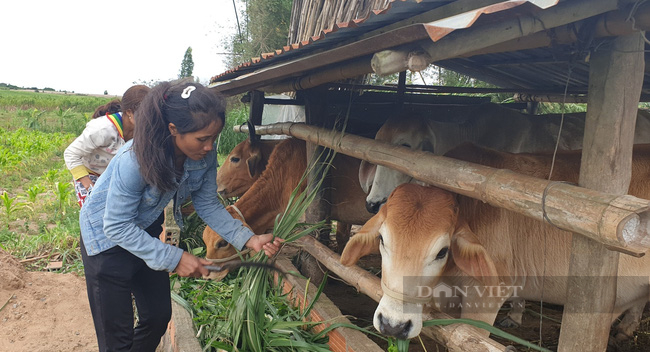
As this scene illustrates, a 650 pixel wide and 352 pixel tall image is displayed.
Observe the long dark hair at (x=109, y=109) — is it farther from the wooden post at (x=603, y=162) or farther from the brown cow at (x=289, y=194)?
the wooden post at (x=603, y=162)

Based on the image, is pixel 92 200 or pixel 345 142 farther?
pixel 345 142

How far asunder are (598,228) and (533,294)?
1.48 meters

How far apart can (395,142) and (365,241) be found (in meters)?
1.36

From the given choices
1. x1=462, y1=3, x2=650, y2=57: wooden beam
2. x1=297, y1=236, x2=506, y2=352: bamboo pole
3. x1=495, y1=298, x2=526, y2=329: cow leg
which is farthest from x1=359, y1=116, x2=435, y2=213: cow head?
x1=462, y1=3, x2=650, y2=57: wooden beam

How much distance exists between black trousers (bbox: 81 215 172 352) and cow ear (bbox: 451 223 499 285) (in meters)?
1.74

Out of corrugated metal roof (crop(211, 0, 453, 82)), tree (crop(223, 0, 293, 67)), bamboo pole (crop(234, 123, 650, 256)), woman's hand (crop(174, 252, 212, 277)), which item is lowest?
woman's hand (crop(174, 252, 212, 277))

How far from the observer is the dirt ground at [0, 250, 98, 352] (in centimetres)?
442

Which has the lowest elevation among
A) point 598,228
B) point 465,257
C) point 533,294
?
point 533,294

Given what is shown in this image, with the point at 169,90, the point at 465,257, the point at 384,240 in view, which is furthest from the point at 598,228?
the point at 169,90

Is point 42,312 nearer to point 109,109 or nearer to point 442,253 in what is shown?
point 109,109

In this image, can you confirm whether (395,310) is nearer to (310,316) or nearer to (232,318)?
(310,316)

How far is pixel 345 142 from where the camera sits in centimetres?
347

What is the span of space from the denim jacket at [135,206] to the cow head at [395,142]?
1141 millimetres

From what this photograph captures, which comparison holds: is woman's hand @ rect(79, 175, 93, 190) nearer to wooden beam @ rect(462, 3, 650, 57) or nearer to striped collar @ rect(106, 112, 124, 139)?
striped collar @ rect(106, 112, 124, 139)
